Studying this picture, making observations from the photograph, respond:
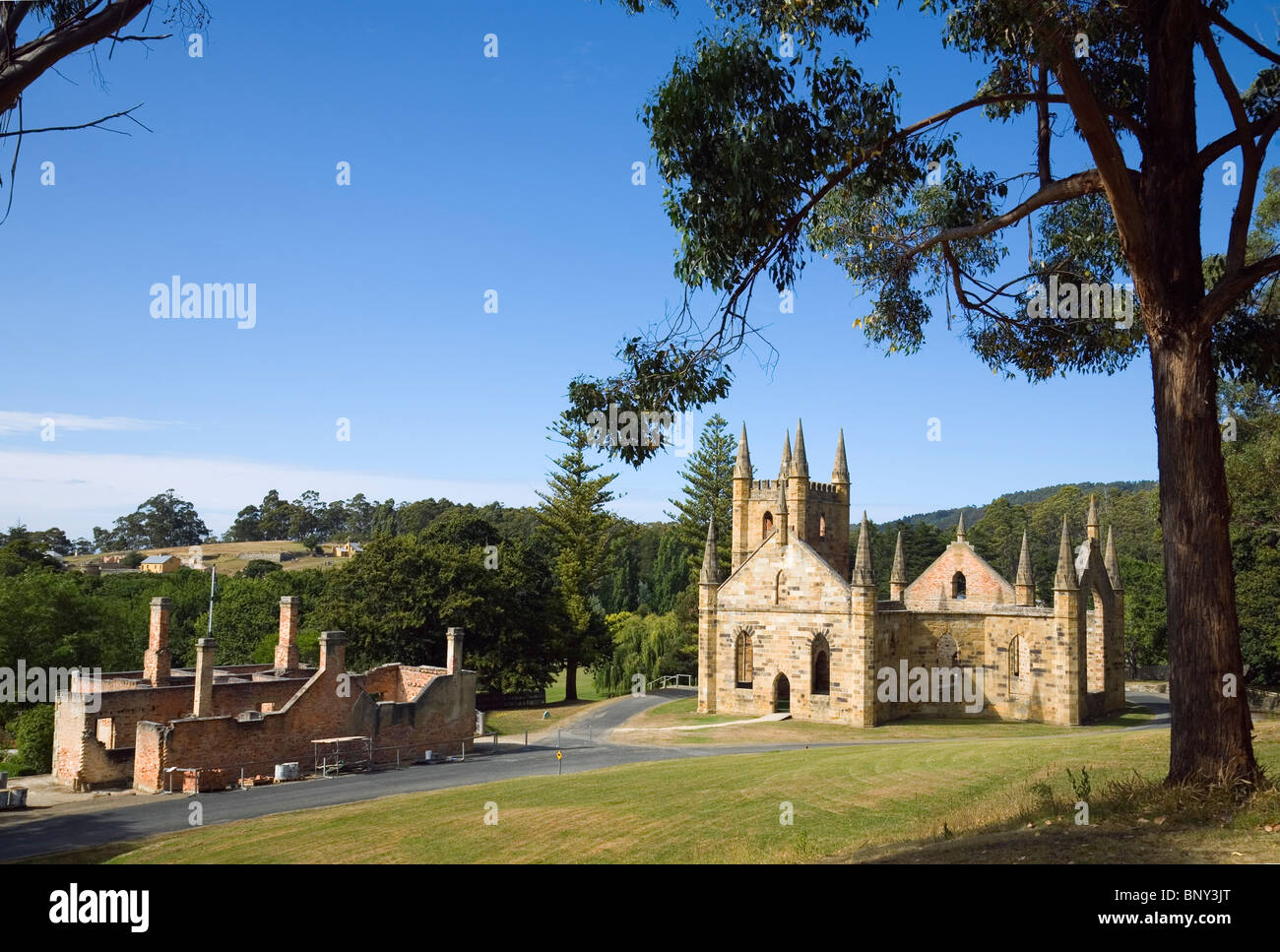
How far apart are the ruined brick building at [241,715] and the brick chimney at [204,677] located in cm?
4

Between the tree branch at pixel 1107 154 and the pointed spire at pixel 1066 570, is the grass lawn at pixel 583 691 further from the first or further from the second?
the tree branch at pixel 1107 154

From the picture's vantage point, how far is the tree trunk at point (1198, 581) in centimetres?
1073

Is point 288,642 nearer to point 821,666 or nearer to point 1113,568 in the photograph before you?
point 821,666

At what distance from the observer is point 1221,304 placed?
11047 millimetres

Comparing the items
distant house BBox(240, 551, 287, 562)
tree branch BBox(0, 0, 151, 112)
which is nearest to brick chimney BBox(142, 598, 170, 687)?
tree branch BBox(0, 0, 151, 112)

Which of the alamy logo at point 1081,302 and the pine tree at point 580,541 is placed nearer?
the alamy logo at point 1081,302

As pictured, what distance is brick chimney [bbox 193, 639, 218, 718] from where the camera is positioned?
28281 millimetres

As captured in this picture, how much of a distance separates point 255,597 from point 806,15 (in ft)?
174

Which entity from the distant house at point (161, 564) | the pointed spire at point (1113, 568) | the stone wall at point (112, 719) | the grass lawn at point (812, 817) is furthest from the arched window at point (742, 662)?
the distant house at point (161, 564)

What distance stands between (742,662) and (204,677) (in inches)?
920

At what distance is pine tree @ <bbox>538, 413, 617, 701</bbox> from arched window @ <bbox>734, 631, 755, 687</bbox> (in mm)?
11175

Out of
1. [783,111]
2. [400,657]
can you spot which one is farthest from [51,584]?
[783,111]
